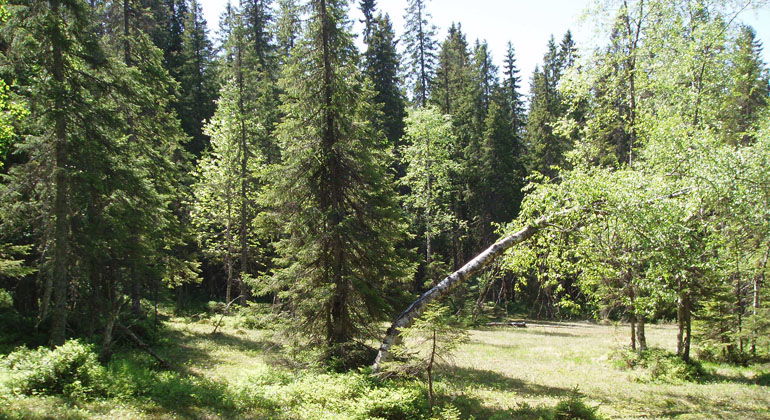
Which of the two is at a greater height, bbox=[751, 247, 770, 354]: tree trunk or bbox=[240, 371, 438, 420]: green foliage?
bbox=[751, 247, 770, 354]: tree trunk

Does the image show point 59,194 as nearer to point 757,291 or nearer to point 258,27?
point 757,291

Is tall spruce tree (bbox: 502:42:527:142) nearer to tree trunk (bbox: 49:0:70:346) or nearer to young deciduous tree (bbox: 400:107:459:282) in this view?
young deciduous tree (bbox: 400:107:459:282)

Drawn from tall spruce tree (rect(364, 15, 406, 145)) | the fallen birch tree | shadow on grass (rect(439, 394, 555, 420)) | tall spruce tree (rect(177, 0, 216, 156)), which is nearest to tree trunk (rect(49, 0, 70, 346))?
the fallen birch tree

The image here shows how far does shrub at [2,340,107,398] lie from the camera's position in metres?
8.16

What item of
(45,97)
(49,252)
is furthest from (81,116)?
(49,252)

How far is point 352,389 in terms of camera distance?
30.2 feet

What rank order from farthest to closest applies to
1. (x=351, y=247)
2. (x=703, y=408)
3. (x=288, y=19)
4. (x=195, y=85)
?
1. (x=195, y=85)
2. (x=288, y=19)
3. (x=351, y=247)
4. (x=703, y=408)

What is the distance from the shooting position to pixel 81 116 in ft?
40.3

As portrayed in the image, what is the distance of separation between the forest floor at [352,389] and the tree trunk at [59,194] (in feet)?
7.12

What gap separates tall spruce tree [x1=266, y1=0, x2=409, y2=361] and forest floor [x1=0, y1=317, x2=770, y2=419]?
73.6 inches

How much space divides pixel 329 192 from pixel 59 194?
7.36m

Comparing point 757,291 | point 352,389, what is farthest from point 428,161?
point 352,389

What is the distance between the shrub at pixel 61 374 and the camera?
8.16 metres

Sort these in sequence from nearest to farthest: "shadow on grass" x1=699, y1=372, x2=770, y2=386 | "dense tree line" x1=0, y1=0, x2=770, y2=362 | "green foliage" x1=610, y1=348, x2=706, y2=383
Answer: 1. "dense tree line" x1=0, y1=0, x2=770, y2=362
2. "green foliage" x1=610, y1=348, x2=706, y2=383
3. "shadow on grass" x1=699, y1=372, x2=770, y2=386
